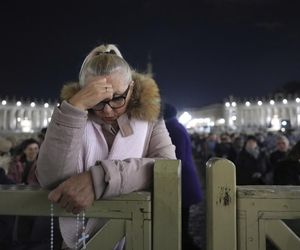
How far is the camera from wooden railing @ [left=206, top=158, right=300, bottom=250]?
2.08 m

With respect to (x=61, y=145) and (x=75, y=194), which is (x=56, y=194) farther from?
(x=61, y=145)

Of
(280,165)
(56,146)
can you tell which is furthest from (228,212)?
→ (280,165)

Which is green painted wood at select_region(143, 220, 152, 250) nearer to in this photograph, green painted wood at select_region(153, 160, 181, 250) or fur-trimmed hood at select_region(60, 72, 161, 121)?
green painted wood at select_region(153, 160, 181, 250)

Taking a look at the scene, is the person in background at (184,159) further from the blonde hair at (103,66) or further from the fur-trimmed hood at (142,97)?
the blonde hair at (103,66)

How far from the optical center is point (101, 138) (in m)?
2.40

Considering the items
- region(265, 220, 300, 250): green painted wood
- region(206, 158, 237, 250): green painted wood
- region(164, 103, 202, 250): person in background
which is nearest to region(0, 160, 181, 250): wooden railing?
region(206, 158, 237, 250): green painted wood

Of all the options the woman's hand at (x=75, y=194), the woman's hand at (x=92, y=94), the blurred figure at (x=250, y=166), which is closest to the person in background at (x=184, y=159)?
the woman's hand at (x=92, y=94)

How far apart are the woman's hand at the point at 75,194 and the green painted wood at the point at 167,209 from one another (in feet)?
1.09

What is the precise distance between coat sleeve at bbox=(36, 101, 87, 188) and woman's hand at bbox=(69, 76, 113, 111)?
0.14 ft

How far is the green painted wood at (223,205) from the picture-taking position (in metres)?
2.08

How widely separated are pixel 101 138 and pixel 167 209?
1.94 feet

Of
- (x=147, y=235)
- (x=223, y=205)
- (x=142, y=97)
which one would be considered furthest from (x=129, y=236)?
(x=142, y=97)

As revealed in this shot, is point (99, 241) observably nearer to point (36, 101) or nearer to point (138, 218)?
point (138, 218)

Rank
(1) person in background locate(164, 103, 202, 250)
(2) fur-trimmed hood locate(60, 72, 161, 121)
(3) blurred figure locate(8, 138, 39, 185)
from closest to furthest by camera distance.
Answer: (2) fur-trimmed hood locate(60, 72, 161, 121), (1) person in background locate(164, 103, 202, 250), (3) blurred figure locate(8, 138, 39, 185)
